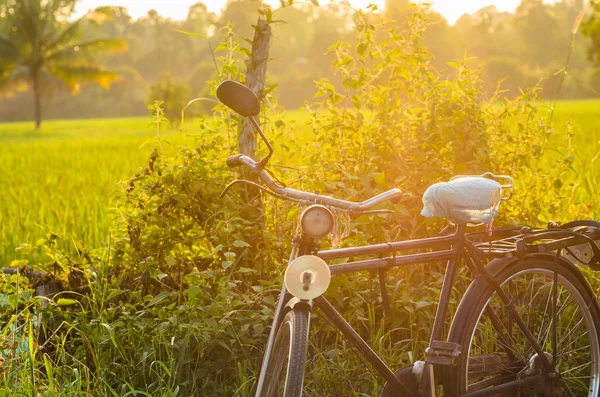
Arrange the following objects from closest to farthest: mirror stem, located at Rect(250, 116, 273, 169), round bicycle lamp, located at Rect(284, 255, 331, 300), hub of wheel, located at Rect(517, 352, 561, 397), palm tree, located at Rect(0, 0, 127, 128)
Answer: mirror stem, located at Rect(250, 116, 273, 169) → round bicycle lamp, located at Rect(284, 255, 331, 300) → hub of wheel, located at Rect(517, 352, 561, 397) → palm tree, located at Rect(0, 0, 127, 128)

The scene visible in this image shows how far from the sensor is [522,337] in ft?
8.95

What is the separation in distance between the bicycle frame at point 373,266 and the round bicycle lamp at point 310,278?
11 cm

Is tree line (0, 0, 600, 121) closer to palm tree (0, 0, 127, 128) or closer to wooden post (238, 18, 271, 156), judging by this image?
palm tree (0, 0, 127, 128)

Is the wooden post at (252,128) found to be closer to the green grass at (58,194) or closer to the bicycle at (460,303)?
the green grass at (58,194)

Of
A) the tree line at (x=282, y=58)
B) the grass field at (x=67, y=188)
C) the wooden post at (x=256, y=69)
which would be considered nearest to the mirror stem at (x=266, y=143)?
the grass field at (x=67, y=188)

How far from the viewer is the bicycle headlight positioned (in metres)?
2.03

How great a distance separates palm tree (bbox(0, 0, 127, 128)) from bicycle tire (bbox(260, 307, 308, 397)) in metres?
35.7

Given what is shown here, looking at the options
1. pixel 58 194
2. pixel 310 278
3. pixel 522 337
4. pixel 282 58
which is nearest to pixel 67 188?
pixel 58 194

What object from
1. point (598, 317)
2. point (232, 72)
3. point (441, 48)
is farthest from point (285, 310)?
point (441, 48)

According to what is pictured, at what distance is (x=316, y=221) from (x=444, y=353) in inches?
27.3

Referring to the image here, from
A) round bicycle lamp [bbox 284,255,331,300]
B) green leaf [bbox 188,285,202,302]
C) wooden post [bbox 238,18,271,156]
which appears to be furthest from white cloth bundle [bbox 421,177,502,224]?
wooden post [bbox 238,18,271,156]

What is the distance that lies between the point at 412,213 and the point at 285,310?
1.85 meters

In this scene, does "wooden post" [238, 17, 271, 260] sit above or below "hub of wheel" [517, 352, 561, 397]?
above

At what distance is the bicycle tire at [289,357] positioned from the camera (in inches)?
79.2
